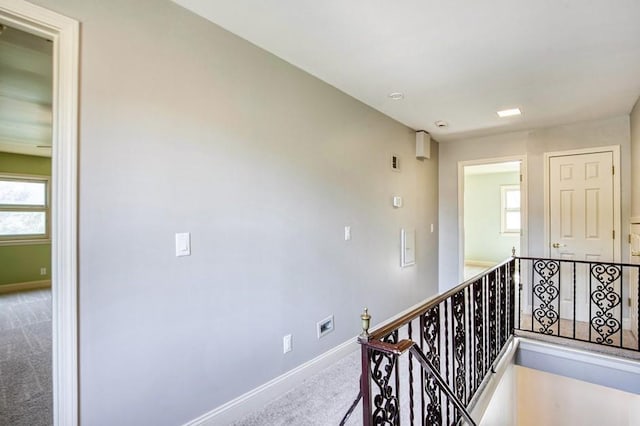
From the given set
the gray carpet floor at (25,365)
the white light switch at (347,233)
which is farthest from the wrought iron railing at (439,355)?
the gray carpet floor at (25,365)

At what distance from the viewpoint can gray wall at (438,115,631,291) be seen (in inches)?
148

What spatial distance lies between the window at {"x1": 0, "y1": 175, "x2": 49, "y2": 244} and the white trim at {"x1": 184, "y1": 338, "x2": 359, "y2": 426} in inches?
248

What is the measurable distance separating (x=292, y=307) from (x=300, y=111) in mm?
1574

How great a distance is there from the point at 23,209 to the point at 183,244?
243 inches

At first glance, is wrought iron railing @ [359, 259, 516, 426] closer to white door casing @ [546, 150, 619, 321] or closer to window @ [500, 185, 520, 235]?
white door casing @ [546, 150, 619, 321]

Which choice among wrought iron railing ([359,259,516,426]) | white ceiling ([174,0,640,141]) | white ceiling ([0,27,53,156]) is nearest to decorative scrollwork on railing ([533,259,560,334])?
wrought iron railing ([359,259,516,426])

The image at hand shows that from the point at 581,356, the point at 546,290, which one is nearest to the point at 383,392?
the point at 581,356

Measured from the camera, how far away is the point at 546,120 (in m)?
3.89

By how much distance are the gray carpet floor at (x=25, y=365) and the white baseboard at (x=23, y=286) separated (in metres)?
1.23

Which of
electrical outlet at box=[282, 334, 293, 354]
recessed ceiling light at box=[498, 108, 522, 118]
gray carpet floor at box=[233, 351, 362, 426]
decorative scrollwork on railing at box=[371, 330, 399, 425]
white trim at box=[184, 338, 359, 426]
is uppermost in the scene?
recessed ceiling light at box=[498, 108, 522, 118]

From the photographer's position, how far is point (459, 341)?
209 cm

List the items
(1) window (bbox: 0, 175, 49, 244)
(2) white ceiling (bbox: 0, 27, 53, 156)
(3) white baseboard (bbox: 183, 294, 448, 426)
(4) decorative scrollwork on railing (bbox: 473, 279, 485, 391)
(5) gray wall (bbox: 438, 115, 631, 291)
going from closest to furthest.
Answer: (3) white baseboard (bbox: 183, 294, 448, 426)
(2) white ceiling (bbox: 0, 27, 53, 156)
(4) decorative scrollwork on railing (bbox: 473, 279, 485, 391)
(5) gray wall (bbox: 438, 115, 631, 291)
(1) window (bbox: 0, 175, 49, 244)

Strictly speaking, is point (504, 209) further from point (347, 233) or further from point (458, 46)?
point (458, 46)

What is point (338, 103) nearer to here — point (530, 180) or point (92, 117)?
point (92, 117)
